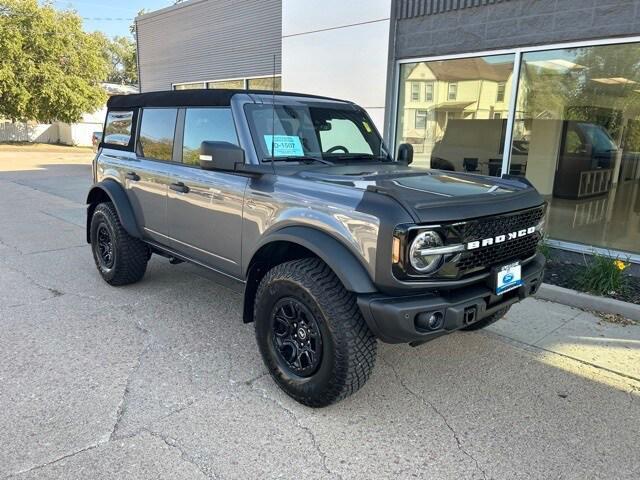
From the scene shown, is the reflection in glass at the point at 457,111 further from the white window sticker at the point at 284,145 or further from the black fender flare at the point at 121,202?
the black fender flare at the point at 121,202

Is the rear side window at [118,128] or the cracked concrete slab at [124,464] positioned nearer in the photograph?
the cracked concrete slab at [124,464]

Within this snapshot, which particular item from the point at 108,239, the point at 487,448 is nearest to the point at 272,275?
the point at 487,448

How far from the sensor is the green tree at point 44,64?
23.9 meters

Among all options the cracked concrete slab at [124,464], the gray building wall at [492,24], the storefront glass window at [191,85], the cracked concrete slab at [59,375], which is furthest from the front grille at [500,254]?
the storefront glass window at [191,85]

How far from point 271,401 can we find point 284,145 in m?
1.79

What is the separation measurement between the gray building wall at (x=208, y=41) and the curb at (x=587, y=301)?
733cm

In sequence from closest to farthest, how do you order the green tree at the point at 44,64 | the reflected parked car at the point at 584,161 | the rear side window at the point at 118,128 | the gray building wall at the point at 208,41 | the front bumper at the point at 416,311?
the front bumper at the point at 416,311
the rear side window at the point at 118,128
the reflected parked car at the point at 584,161
the gray building wall at the point at 208,41
the green tree at the point at 44,64

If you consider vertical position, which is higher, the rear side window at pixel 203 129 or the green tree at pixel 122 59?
the green tree at pixel 122 59

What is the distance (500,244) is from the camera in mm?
2863

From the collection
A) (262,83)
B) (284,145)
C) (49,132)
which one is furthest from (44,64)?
(284,145)

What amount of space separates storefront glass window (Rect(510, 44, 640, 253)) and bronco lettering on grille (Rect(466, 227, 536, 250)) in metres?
3.62

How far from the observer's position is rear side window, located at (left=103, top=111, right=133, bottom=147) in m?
4.78

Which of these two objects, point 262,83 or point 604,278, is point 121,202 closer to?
point 604,278

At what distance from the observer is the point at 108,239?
4.98 metres
